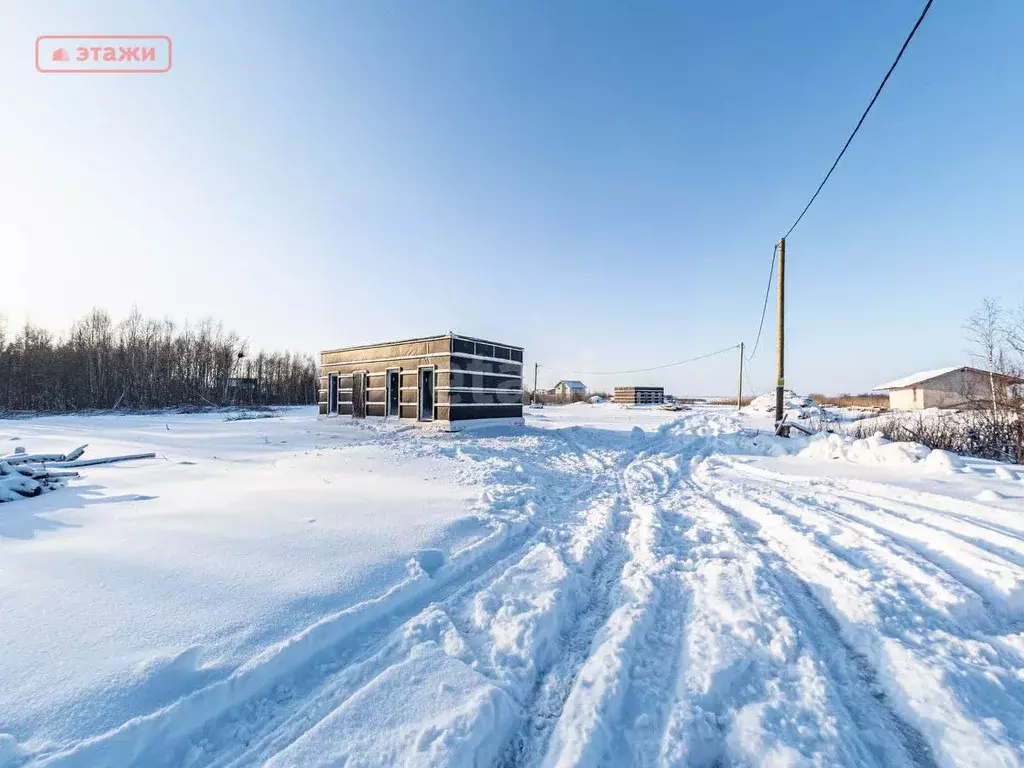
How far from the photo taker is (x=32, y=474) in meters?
6.11

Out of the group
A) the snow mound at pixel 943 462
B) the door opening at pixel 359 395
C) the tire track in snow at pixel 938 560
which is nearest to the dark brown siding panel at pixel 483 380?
the door opening at pixel 359 395

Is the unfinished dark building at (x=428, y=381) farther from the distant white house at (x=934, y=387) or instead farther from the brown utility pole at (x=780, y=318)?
the distant white house at (x=934, y=387)

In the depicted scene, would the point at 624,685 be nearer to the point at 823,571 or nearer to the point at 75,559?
the point at 823,571

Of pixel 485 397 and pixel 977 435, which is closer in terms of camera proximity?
pixel 977 435

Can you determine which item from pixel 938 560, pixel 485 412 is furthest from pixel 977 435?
pixel 485 412

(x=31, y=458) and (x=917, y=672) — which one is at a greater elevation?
(x=31, y=458)

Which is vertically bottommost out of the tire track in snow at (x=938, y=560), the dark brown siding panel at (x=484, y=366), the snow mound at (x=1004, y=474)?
the tire track in snow at (x=938, y=560)

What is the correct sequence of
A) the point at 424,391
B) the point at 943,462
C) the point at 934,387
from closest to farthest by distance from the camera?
the point at 943,462 → the point at 424,391 → the point at 934,387

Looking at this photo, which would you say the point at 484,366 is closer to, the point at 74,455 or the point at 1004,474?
the point at 74,455

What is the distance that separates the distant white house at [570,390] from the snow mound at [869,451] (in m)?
52.8

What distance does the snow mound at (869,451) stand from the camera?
7961 millimetres

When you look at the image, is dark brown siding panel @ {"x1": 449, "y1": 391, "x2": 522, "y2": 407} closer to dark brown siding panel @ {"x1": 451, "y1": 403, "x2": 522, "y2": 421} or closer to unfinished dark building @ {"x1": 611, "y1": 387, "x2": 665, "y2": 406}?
dark brown siding panel @ {"x1": 451, "y1": 403, "x2": 522, "y2": 421}

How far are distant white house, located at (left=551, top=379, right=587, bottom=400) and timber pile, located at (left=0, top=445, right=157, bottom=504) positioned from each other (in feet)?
189

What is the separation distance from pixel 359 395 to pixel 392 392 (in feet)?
6.09
